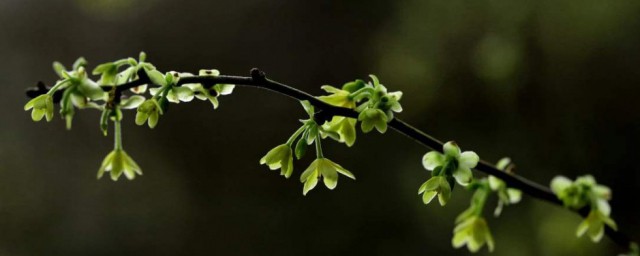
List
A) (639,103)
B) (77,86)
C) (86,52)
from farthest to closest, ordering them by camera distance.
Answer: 1. (86,52)
2. (639,103)
3. (77,86)

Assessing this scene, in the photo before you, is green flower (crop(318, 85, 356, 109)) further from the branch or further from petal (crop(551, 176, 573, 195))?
petal (crop(551, 176, 573, 195))

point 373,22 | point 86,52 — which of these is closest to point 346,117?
point 373,22

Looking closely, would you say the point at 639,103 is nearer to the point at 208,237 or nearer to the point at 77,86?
the point at 208,237

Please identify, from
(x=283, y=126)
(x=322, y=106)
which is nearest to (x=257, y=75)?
(x=322, y=106)

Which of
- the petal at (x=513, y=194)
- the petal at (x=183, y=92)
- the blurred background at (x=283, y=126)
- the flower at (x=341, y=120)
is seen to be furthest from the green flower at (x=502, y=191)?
the blurred background at (x=283, y=126)

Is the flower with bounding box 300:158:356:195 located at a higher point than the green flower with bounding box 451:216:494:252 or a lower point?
higher

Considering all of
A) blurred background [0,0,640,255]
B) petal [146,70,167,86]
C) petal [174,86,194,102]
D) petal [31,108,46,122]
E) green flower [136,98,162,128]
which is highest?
petal [146,70,167,86]

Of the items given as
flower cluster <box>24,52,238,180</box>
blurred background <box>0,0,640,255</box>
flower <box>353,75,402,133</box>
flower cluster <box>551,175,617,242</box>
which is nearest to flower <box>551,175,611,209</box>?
flower cluster <box>551,175,617,242</box>

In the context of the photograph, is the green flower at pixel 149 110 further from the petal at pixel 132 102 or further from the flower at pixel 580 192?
the flower at pixel 580 192
